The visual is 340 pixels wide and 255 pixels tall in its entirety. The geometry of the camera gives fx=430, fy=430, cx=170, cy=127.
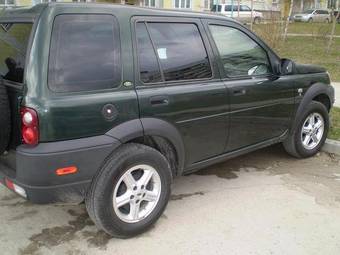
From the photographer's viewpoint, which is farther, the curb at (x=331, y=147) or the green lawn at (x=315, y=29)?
the green lawn at (x=315, y=29)

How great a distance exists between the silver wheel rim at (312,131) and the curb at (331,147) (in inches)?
9.8

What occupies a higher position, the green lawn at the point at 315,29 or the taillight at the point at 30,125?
the taillight at the point at 30,125

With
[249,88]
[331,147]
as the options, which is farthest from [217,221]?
[331,147]

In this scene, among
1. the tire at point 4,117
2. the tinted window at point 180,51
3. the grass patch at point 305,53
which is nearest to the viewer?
the tire at point 4,117

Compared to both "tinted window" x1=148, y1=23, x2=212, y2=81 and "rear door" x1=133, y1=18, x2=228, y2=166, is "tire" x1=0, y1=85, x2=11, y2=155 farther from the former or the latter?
"tinted window" x1=148, y1=23, x2=212, y2=81

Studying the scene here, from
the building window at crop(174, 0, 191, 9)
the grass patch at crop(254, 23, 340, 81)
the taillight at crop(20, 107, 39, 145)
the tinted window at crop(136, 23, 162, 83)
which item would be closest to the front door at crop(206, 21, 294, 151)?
the tinted window at crop(136, 23, 162, 83)

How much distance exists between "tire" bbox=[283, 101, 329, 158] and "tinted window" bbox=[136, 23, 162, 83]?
2168 mm

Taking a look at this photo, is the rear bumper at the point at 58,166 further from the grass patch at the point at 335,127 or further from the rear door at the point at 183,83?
the grass patch at the point at 335,127

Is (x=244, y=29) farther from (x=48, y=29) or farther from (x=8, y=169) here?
(x=8, y=169)

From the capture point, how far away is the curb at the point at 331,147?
215 inches

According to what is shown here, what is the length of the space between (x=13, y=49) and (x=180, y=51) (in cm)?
135

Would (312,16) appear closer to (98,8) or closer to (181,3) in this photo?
(181,3)

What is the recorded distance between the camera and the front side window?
3.47 m

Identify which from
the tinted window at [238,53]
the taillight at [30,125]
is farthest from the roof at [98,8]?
the taillight at [30,125]
